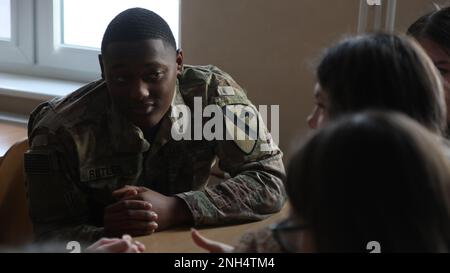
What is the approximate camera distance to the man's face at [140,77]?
1415 mm

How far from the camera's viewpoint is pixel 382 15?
76.1 inches

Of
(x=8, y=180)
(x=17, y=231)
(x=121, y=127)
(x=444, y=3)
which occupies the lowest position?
(x=17, y=231)

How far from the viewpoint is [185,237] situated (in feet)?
4.34

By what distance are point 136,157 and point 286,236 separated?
60cm

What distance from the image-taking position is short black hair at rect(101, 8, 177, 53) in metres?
1.43

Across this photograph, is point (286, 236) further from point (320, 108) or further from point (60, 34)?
point (60, 34)

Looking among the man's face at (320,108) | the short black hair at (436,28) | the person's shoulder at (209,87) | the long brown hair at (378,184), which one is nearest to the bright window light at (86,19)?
the person's shoulder at (209,87)

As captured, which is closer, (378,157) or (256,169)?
(378,157)

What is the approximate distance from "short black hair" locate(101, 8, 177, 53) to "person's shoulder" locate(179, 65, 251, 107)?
0.13 m

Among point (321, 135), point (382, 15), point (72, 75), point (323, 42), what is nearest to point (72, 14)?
point (72, 75)

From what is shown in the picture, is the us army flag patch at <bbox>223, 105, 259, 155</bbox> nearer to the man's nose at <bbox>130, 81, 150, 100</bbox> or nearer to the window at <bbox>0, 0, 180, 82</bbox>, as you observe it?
the man's nose at <bbox>130, 81, 150, 100</bbox>
